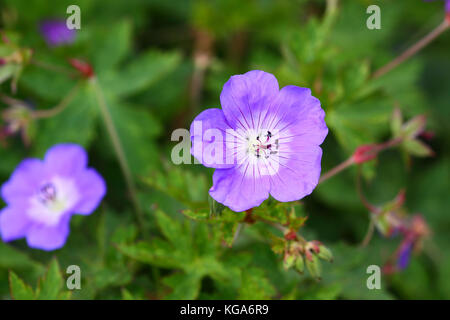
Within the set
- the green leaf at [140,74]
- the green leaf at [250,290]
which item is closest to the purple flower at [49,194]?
the green leaf at [140,74]

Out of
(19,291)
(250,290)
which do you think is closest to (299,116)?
(250,290)

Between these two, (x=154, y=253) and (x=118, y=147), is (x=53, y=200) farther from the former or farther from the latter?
(x=154, y=253)

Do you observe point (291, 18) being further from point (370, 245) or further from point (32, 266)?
point (32, 266)

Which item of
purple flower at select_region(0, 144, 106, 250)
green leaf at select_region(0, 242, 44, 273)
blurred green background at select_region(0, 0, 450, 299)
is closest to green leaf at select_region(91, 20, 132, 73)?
blurred green background at select_region(0, 0, 450, 299)

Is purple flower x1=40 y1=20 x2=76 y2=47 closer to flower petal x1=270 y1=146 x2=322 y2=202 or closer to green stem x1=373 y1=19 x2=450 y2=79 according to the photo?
green stem x1=373 y1=19 x2=450 y2=79

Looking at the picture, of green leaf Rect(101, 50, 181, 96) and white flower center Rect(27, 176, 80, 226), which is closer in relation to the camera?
white flower center Rect(27, 176, 80, 226)

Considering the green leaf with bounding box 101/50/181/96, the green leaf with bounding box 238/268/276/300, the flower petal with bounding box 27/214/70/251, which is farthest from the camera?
the green leaf with bounding box 101/50/181/96
